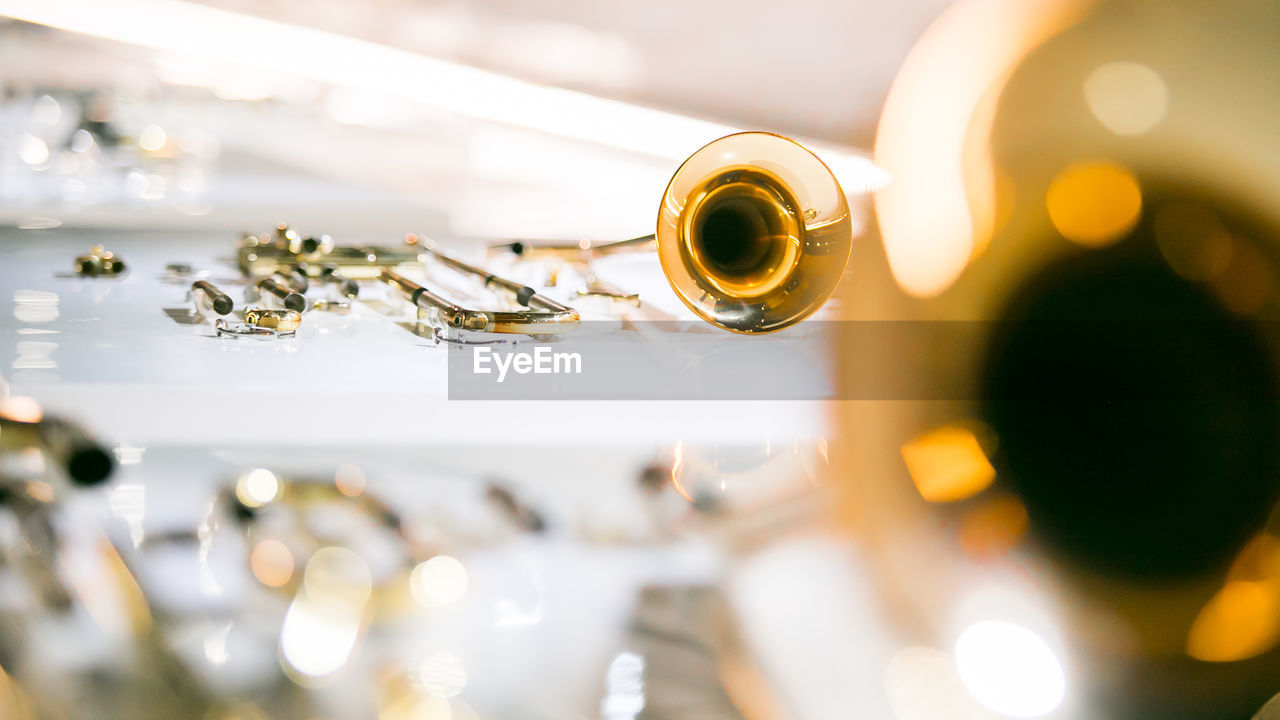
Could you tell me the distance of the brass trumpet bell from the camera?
0.94m

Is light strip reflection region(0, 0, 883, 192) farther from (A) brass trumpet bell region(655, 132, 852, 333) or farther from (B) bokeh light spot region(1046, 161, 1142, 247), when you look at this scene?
(B) bokeh light spot region(1046, 161, 1142, 247)

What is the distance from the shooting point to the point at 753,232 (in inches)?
39.5

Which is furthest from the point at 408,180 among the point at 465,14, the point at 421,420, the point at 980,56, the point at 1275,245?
the point at 1275,245

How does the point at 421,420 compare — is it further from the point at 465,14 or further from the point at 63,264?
the point at 465,14

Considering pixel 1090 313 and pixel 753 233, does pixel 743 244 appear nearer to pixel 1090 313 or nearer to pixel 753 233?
pixel 753 233

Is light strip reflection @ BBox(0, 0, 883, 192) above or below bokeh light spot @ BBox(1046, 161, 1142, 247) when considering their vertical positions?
above

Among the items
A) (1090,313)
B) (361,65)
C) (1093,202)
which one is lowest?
(1090,313)

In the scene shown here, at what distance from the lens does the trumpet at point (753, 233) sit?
94 centimetres

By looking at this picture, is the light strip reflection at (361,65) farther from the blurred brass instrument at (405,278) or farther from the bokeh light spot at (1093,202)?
the bokeh light spot at (1093,202)

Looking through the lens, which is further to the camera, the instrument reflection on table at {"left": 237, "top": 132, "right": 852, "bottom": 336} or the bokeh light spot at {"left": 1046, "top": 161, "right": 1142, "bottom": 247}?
the instrument reflection on table at {"left": 237, "top": 132, "right": 852, "bottom": 336}

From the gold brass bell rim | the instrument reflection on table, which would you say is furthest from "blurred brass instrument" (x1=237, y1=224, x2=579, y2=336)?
the gold brass bell rim

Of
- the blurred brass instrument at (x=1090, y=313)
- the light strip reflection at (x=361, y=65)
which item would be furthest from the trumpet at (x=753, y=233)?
the light strip reflection at (x=361, y=65)

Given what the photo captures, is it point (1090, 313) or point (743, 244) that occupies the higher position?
point (743, 244)

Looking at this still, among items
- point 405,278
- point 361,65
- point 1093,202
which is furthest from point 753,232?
point 361,65
